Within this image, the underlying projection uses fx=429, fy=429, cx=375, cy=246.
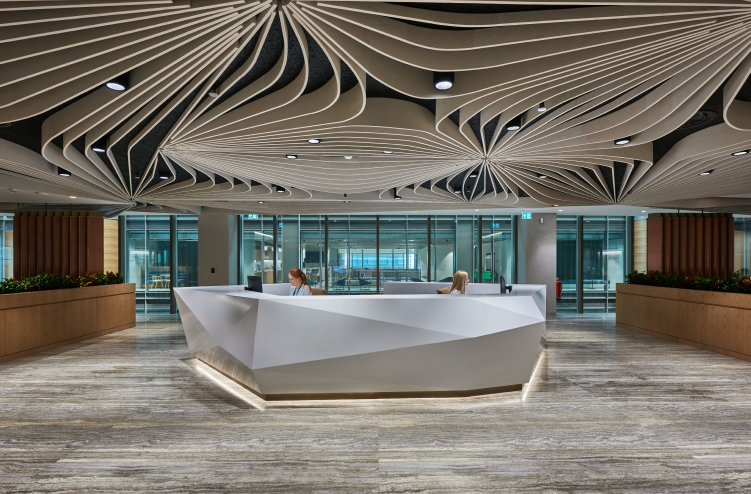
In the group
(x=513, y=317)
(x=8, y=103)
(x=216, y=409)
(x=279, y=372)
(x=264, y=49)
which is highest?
(x=264, y=49)

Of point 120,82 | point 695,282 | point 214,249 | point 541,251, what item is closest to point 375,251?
point 214,249

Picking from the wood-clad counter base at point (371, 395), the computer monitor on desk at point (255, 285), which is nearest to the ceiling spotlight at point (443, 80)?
the wood-clad counter base at point (371, 395)

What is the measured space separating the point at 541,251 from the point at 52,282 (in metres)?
13.1

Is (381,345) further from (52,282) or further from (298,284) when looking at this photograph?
(52,282)

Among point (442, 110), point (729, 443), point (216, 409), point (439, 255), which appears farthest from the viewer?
point (439, 255)

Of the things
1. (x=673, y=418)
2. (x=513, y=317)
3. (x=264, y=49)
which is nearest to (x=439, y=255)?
(x=513, y=317)

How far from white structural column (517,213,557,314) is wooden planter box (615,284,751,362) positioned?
239cm

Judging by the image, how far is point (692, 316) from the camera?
898 centimetres

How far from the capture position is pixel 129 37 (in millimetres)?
2826

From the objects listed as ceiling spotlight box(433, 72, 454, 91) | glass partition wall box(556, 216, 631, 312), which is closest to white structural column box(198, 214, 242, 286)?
ceiling spotlight box(433, 72, 454, 91)

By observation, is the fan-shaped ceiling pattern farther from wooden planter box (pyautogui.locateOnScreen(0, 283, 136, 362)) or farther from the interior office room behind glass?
the interior office room behind glass

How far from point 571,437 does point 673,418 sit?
55.6 inches

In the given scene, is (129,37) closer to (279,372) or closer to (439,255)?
(279,372)

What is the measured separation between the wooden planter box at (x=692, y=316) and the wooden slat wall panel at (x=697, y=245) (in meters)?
1.53
